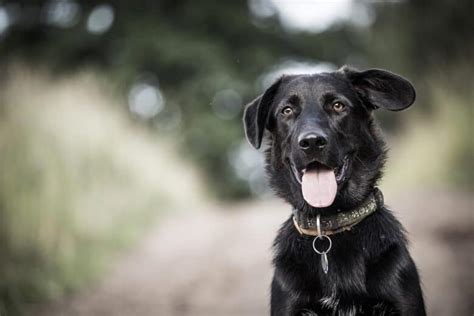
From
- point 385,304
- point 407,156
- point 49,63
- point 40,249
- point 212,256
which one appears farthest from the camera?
point 49,63

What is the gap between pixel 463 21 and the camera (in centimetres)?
1382

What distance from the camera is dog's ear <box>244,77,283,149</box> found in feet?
12.3

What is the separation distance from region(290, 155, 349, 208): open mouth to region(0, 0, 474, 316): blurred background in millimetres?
2296

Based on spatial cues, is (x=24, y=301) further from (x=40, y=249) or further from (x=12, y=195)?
(x=12, y=195)

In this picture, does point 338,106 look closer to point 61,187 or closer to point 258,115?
point 258,115

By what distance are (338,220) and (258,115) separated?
92 centimetres

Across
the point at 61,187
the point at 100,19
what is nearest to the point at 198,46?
the point at 100,19

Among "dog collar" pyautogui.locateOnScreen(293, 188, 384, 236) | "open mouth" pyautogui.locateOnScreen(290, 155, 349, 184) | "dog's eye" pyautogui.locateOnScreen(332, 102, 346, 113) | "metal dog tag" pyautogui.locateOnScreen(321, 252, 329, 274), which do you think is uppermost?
"dog's eye" pyautogui.locateOnScreen(332, 102, 346, 113)

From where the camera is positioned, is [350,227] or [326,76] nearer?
[350,227]

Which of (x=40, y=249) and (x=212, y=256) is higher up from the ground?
(x=212, y=256)

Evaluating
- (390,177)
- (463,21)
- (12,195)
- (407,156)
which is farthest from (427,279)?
(463,21)

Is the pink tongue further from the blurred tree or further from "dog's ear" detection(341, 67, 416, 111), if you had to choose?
the blurred tree

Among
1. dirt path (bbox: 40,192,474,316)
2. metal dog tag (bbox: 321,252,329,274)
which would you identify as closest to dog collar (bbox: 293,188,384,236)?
metal dog tag (bbox: 321,252,329,274)

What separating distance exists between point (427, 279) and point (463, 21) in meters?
9.76
